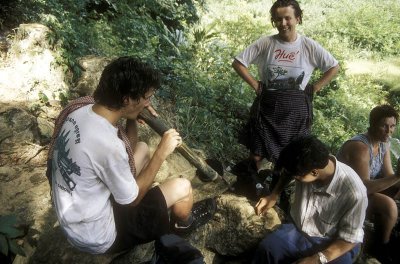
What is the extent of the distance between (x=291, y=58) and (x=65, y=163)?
240cm

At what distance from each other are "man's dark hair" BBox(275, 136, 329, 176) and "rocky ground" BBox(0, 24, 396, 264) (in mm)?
912

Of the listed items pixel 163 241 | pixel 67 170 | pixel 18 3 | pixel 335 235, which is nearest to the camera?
pixel 67 170

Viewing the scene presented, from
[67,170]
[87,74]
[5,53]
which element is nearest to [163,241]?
[67,170]

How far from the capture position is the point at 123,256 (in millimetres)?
2801

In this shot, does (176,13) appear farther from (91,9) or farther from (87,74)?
(87,74)

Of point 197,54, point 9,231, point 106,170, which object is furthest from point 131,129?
point 197,54

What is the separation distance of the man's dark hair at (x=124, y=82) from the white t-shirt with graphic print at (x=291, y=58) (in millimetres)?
1670

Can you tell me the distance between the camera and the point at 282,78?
344 centimetres

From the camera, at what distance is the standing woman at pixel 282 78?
11.1ft

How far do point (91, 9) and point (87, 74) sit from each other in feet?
12.5

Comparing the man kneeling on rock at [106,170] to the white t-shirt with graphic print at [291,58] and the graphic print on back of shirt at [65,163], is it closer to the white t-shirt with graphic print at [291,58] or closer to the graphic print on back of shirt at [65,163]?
the graphic print on back of shirt at [65,163]

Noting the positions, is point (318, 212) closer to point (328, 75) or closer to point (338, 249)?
point (338, 249)

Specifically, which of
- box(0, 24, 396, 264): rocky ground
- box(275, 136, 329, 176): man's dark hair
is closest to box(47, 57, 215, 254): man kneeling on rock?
box(0, 24, 396, 264): rocky ground

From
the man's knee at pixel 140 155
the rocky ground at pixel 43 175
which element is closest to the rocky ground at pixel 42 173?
the rocky ground at pixel 43 175
